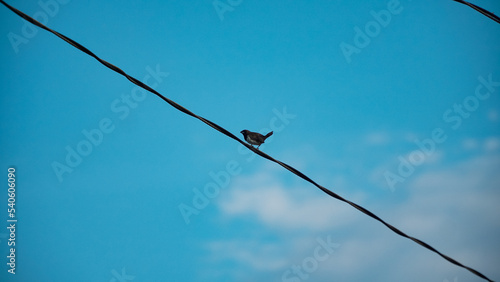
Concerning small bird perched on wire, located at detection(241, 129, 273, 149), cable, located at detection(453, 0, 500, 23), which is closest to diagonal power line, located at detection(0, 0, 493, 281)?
cable, located at detection(453, 0, 500, 23)

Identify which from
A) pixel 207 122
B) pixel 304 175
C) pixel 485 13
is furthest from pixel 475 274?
pixel 207 122

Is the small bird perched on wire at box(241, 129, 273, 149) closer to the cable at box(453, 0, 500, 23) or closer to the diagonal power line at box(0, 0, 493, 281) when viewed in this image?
the diagonal power line at box(0, 0, 493, 281)

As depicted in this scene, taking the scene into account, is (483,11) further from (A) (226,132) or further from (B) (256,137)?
(B) (256,137)

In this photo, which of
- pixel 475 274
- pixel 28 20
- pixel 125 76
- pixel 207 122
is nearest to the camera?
pixel 28 20

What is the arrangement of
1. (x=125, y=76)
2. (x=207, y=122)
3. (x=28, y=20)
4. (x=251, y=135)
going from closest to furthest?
(x=28, y=20) < (x=125, y=76) < (x=207, y=122) < (x=251, y=135)

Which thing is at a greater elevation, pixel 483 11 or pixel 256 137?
pixel 256 137

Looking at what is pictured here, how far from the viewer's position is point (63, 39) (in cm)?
295

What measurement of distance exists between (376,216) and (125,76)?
256 centimetres

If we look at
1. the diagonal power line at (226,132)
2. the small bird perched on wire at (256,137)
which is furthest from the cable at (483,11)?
the small bird perched on wire at (256,137)

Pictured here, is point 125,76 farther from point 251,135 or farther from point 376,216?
point 251,135

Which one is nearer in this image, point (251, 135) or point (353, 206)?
point (353, 206)

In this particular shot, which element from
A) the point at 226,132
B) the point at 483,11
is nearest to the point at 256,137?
the point at 226,132

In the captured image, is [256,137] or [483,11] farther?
[256,137]

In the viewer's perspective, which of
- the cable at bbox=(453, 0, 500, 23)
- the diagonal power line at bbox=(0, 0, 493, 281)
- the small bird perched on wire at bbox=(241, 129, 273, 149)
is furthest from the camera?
the small bird perched on wire at bbox=(241, 129, 273, 149)
